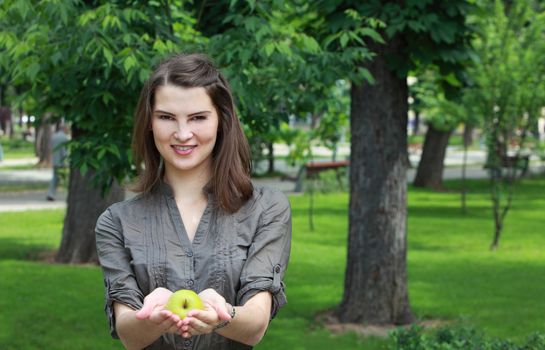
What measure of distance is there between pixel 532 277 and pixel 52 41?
8187mm

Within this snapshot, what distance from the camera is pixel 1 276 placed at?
1250 cm

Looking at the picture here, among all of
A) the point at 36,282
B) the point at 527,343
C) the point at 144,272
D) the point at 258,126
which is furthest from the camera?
the point at 36,282

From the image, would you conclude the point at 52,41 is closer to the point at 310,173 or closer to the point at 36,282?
the point at 36,282

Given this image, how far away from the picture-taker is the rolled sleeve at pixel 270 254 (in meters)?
2.95

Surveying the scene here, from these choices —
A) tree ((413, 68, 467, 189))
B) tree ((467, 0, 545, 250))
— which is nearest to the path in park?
tree ((413, 68, 467, 189))

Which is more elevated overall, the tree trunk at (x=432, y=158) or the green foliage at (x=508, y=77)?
the green foliage at (x=508, y=77)

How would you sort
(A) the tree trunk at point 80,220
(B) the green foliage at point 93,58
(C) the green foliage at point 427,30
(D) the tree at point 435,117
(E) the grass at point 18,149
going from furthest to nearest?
(E) the grass at point 18,149 → (A) the tree trunk at point 80,220 → (D) the tree at point 435,117 → (C) the green foliage at point 427,30 → (B) the green foliage at point 93,58

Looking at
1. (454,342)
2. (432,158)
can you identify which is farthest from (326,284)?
(432,158)

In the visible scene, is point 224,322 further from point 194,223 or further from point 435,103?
point 435,103

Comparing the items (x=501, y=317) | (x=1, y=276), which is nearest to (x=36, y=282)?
(x=1, y=276)

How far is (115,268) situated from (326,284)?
971cm

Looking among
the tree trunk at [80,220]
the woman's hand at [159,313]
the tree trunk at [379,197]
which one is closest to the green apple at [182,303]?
the woman's hand at [159,313]

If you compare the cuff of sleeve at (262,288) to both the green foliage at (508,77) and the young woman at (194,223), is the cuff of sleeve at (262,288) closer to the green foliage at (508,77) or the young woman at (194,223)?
the young woman at (194,223)

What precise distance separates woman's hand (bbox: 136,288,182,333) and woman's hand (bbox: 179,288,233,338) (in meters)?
0.02
